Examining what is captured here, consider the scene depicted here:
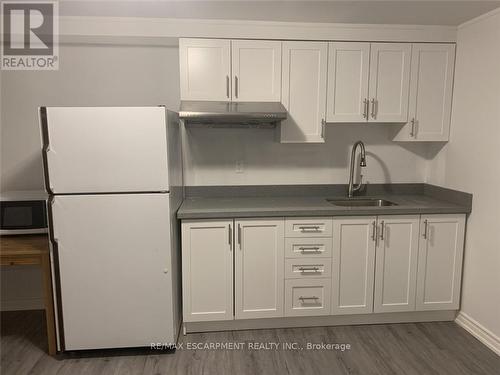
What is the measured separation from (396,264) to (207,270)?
1422 mm

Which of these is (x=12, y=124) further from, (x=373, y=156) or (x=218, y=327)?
(x=373, y=156)

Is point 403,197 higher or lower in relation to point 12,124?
lower

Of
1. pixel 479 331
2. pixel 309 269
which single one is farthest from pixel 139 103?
pixel 479 331

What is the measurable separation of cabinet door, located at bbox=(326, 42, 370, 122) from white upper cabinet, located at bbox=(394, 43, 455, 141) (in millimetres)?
392

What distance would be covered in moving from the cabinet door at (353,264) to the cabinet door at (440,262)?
0.39 meters

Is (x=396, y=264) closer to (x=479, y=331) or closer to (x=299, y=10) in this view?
(x=479, y=331)

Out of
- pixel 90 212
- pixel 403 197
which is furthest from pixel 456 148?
pixel 90 212

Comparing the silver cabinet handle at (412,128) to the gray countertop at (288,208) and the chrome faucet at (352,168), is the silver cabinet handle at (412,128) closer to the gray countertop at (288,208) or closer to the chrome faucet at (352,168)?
the chrome faucet at (352,168)

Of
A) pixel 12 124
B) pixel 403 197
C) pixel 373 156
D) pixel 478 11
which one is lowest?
pixel 403 197

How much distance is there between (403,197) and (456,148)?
568 millimetres

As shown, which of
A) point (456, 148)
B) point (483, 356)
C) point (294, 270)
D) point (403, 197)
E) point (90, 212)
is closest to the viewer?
point (90, 212)

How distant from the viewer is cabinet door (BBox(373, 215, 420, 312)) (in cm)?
258

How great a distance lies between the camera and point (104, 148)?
2.11 meters

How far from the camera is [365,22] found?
2.63 m
